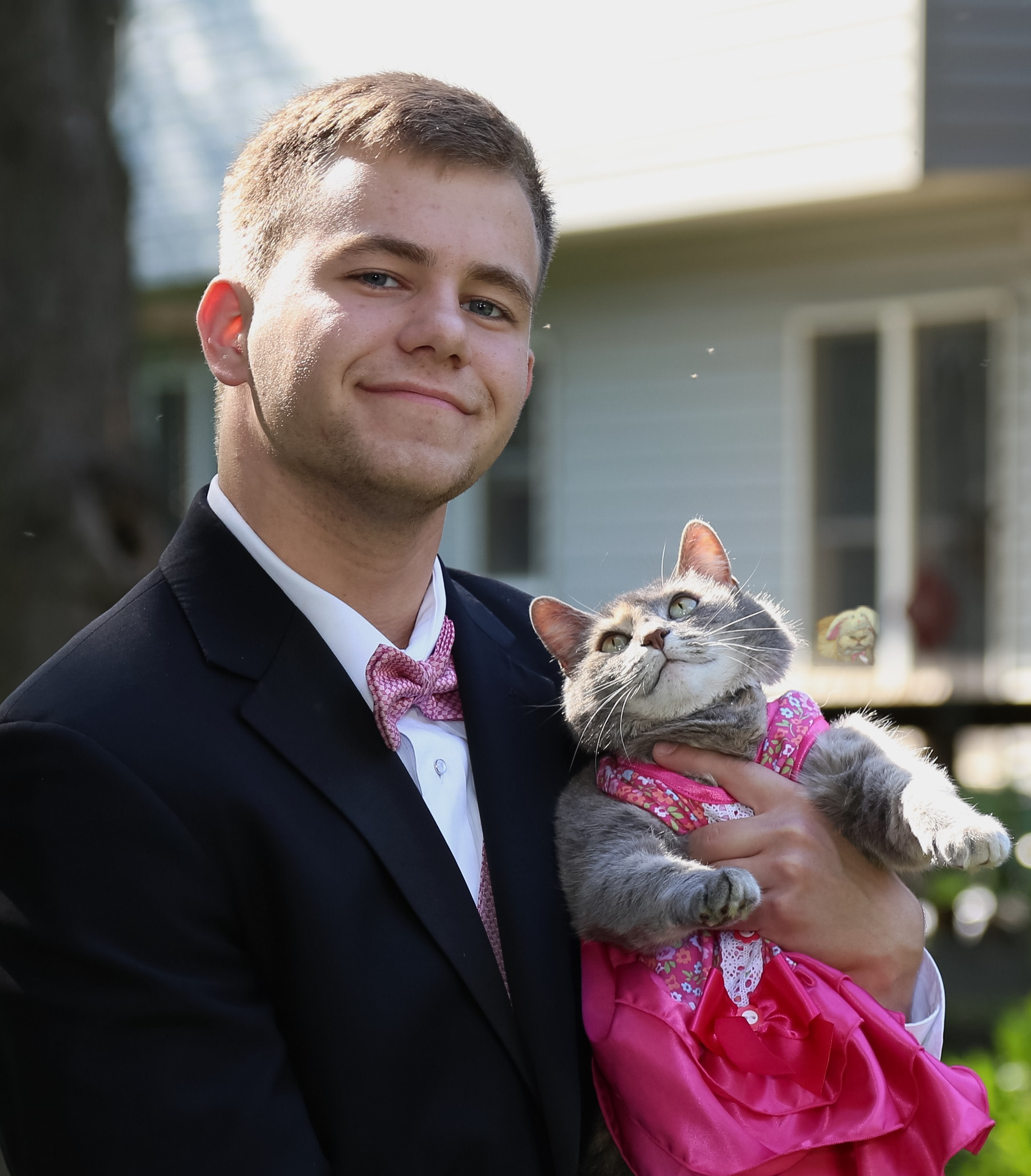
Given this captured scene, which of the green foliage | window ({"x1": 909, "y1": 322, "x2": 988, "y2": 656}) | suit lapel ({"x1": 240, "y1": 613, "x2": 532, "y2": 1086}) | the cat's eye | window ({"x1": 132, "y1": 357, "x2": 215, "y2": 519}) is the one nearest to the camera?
suit lapel ({"x1": 240, "y1": 613, "x2": 532, "y2": 1086})

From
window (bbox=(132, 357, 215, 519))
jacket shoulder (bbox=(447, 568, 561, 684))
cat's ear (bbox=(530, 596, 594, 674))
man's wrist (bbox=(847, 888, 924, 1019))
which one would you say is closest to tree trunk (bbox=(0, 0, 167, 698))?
window (bbox=(132, 357, 215, 519))

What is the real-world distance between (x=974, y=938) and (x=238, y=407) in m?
5.74

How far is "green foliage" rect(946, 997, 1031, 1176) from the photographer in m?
3.32

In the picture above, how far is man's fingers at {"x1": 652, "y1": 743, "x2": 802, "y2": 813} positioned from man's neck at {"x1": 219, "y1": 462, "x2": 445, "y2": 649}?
2.08ft

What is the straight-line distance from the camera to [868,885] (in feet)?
7.38

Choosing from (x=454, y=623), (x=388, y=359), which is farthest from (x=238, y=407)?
(x=454, y=623)

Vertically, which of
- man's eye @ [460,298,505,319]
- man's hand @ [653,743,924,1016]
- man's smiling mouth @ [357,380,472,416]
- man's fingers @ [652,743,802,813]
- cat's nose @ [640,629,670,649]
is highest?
man's eye @ [460,298,505,319]

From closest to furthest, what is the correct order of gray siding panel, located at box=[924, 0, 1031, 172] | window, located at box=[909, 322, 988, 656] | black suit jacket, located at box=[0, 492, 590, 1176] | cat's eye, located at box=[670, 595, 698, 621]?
black suit jacket, located at box=[0, 492, 590, 1176]
cat's eye, located at box=[670, 595, 698, 621]
gray siding panel, located at box=[924, 0, 1031, 172]
window, located at box=[909, 322, 988, 656]

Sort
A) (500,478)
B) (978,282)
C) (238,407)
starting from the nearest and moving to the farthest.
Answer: (238,407), (978,282), (500,478)

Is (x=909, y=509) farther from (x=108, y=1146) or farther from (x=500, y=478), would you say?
(x=108, y=1146)

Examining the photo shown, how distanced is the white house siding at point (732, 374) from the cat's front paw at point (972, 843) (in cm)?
637

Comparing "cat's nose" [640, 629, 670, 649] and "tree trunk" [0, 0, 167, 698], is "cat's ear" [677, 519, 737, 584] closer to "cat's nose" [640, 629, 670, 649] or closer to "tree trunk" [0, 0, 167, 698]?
"cat's nose" [640, 629, 670, 649]

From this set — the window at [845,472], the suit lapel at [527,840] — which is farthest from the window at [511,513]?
the suit lapel at [527,840]

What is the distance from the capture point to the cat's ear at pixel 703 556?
2678mm
